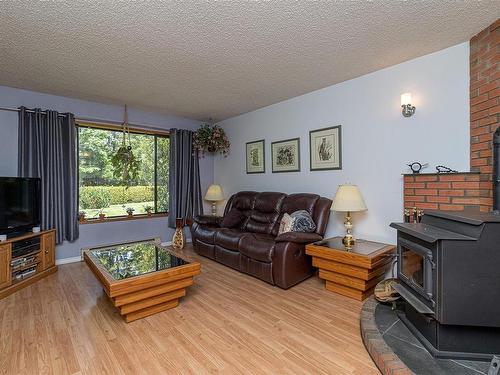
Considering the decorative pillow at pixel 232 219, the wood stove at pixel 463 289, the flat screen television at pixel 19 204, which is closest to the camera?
the wood stove at pixel 463 289

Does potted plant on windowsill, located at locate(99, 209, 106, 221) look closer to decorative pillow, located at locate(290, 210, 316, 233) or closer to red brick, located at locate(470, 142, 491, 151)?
decorative pillow, located at locate(290, 210, 316, 233)

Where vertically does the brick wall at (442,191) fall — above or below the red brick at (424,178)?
below

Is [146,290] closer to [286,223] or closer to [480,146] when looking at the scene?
[286,223]

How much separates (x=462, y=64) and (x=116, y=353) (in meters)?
3.68

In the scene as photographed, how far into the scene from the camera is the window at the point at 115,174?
4129 millimetres

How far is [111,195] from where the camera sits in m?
4.36

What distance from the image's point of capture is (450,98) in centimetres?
246

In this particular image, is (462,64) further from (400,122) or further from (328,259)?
(328,259)

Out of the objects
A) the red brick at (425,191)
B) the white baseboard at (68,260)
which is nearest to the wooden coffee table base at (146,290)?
the white baseboard at (68,260)

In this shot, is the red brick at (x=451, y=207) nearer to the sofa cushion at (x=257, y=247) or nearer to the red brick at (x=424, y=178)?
the red brick at (x=424, y=178)

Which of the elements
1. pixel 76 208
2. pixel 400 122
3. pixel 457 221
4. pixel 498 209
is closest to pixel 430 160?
pixel 400 122

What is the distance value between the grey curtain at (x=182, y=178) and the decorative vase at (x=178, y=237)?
0.18 m

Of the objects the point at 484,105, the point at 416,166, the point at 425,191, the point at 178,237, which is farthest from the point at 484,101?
the point at 178,237

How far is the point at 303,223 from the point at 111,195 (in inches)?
126
